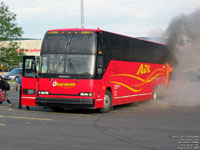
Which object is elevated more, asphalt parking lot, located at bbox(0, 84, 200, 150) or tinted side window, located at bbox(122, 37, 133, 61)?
tinted side window, located at bbox(122, 37, 133, 61)

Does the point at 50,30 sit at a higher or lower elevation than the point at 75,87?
higher

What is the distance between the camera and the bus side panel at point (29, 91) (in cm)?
1508

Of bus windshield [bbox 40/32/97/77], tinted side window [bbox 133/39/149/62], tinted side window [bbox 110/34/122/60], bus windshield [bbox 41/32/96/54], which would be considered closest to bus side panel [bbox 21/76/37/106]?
bus windshield [bbox 40/32/97/77]

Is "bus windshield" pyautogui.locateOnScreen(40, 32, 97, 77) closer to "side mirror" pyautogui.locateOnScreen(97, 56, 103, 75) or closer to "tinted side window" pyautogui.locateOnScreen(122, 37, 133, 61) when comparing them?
"side mirror" pyautogui.locateOnScreen(97, 56, 103, 75)

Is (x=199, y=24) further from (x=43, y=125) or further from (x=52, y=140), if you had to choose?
(x=52, y=140)

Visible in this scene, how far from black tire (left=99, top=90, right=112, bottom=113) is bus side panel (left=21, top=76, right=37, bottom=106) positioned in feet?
9.00

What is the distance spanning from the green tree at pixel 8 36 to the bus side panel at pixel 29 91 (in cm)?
2593

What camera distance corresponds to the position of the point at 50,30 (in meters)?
15.3

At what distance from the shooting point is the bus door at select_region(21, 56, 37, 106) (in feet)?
49.4

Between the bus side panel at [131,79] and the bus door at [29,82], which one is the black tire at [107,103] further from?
the bus door at [29,82]

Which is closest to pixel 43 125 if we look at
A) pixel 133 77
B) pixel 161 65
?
pixel 133 77

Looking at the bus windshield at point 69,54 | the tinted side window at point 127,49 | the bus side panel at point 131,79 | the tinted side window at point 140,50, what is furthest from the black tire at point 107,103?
the tinted side window at point 140,50

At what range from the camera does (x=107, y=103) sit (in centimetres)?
1534

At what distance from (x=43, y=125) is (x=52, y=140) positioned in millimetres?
2630
